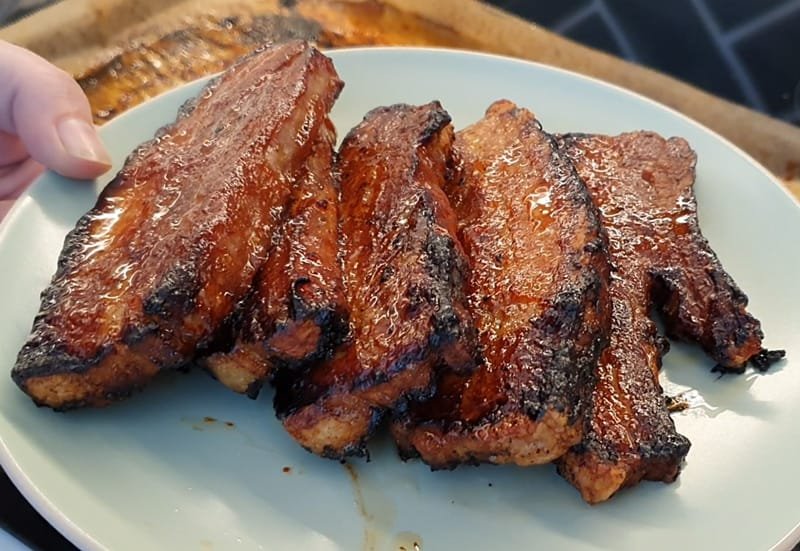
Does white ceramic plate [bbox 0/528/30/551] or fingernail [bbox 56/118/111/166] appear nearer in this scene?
white ceramic plate [bbox 0/528/30/551]

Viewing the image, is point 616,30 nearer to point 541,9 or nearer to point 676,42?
point 676,42

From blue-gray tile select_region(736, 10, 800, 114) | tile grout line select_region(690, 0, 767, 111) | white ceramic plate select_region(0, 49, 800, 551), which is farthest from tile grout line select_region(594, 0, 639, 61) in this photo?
white ceramic plate select_region(0, 49, 800, 551)

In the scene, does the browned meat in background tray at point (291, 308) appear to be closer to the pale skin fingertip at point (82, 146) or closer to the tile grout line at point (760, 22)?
the pale skin fingertip at point (82, 146)

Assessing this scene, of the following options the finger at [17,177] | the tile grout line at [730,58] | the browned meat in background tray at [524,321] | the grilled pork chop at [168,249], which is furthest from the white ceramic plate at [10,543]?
the tile grout line at [730,58]

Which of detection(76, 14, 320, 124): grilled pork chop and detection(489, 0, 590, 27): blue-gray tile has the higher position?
detection(489, 0, 590, 27): blue-gray tile

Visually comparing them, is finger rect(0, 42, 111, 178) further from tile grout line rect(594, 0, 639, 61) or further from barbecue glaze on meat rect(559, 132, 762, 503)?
tile grout line rect(594, 0, 639, 61)
